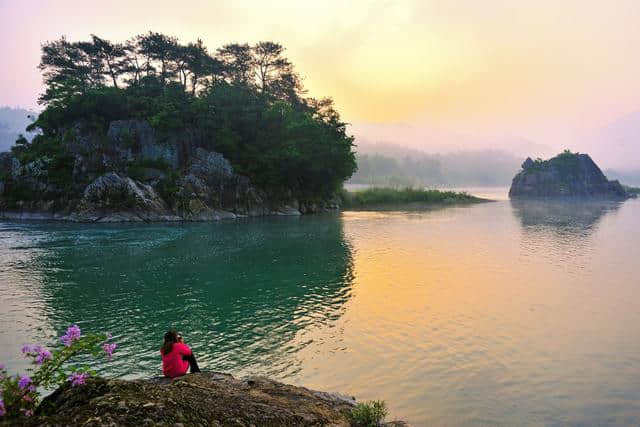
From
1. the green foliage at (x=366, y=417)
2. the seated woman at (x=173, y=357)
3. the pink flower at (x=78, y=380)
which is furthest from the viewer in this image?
the seated woman at (x=173, y=357)

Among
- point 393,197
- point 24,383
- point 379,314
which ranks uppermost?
point 393,197

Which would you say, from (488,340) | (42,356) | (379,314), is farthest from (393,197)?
(42,356)

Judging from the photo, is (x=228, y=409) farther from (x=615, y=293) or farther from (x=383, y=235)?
(x=383, y=235)

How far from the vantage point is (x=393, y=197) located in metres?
125

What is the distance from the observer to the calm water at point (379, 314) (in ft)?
47.6

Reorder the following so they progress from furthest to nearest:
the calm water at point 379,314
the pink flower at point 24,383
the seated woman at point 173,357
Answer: the calm water at point 379,314 < the seated woman at point 173,357 < the pink flower at point 24,383

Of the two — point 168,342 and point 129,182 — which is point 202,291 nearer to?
point 168,342

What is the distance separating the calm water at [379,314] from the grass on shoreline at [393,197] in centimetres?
6566

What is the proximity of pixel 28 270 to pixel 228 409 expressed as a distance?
31.8 meters

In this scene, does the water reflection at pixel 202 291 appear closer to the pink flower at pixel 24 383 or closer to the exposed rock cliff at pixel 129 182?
the pink flower at pixel 24 383

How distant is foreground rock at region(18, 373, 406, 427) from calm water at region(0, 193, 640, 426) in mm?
4293

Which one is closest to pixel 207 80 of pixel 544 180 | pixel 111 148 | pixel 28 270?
pixel 111 148

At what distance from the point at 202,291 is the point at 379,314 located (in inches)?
471

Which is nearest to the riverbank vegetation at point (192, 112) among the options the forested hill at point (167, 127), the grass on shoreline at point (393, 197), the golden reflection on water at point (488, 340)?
the forested hill at point (167, 127)
